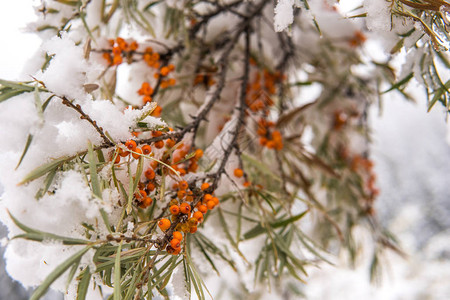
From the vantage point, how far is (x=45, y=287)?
279 mm

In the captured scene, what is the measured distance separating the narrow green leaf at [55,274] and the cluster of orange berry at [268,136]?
0.48 meters

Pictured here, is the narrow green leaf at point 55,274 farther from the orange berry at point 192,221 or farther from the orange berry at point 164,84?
the orange berry at point 164,84

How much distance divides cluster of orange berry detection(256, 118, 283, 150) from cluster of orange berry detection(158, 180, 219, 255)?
0.96 ft

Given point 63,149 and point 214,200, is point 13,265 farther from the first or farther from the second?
point 214,200

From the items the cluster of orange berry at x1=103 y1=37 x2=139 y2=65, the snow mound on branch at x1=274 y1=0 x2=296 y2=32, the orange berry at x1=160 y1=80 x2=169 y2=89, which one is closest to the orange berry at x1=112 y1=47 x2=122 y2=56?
the cluster of orange berry at x1=103 y1=37 x2=139 y2=65

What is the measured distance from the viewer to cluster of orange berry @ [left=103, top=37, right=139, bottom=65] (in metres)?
0.62

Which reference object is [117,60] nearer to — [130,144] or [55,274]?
[130,144]

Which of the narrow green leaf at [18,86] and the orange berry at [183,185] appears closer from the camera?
the narrow green leaf at [18,86]

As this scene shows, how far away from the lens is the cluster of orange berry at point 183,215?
1.23 ft

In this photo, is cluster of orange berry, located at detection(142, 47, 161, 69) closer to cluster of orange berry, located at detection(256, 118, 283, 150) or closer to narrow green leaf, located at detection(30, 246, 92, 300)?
cluster of orange berry, located at detection(256, 118, 283, 150)

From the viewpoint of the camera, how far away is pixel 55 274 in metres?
0.29

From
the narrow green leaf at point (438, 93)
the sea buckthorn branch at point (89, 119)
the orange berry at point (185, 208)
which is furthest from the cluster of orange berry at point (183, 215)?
the narrow green leaf at point (438, 93)

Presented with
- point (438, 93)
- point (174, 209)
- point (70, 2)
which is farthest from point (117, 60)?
point (438, 93)

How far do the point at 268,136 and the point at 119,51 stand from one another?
14.2 inches
